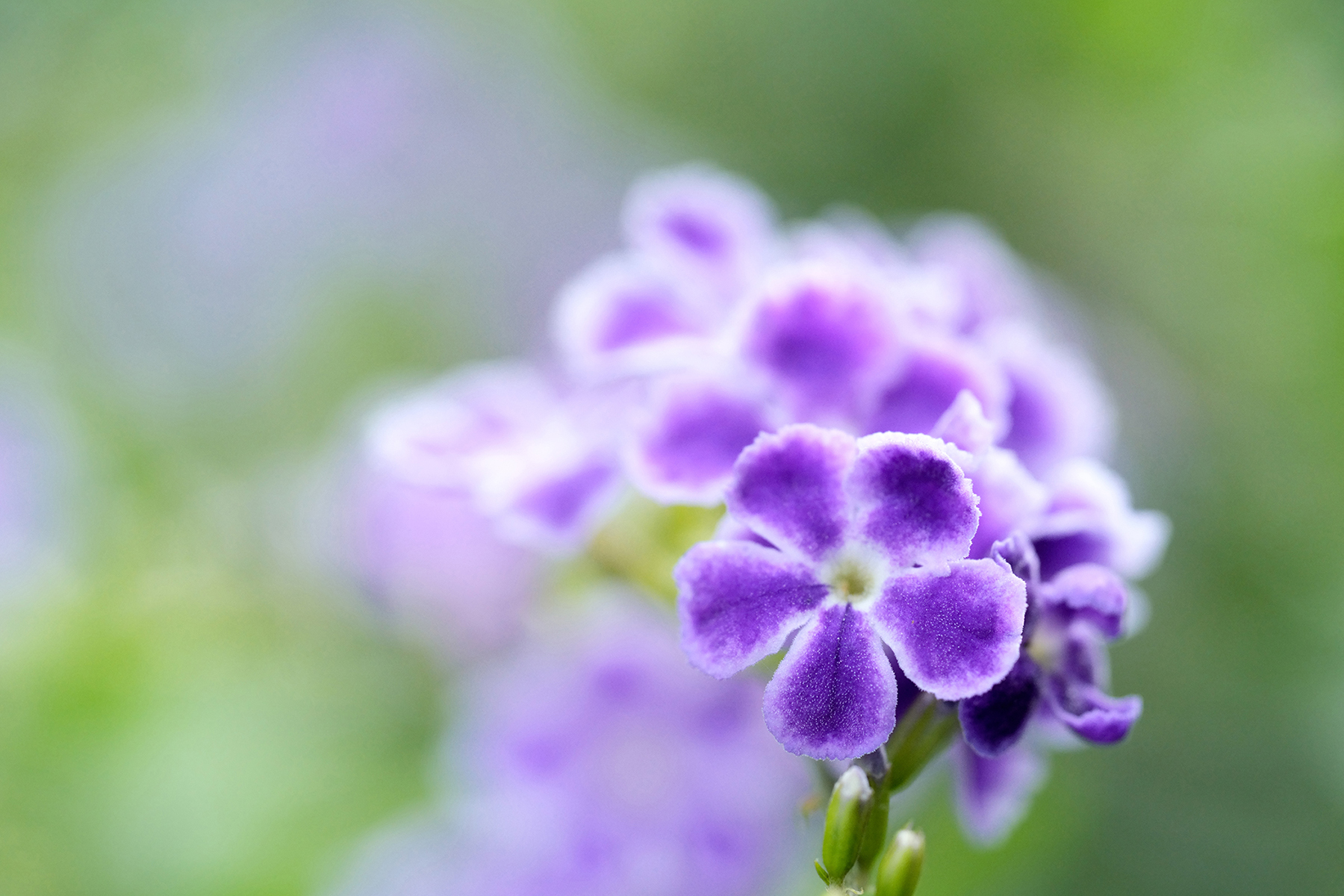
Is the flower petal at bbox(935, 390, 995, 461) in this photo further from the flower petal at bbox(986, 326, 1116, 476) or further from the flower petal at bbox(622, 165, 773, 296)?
the flower petal at bbox(622, 165, 773, 296)

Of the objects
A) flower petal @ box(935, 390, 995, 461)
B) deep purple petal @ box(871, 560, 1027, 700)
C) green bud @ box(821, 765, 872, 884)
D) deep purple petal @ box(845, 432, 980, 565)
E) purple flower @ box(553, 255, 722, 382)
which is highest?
purple flower @ box(553, 255, 722, 382)

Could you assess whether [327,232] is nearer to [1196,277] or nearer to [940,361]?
[1196,277]

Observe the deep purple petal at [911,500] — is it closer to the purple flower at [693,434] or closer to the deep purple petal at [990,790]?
the purple flower at [693,434]

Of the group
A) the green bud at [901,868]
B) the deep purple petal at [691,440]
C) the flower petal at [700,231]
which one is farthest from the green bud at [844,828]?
the flower petal at [700,231]

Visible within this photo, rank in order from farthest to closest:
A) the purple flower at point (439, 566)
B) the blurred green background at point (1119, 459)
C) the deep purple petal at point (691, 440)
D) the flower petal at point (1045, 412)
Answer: the purple flower at point (439, 566)
the blurred green background at point (1119, 459)
the flower petal at point (1045, 412)
the deep purple petal at point (691, 440)

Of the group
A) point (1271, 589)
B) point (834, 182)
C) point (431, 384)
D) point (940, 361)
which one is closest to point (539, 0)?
point (834, 182)

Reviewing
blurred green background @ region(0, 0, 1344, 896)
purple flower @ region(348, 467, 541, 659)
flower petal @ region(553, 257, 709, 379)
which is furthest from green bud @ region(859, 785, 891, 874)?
purple flower @ region(348, 467, 541, 659)
